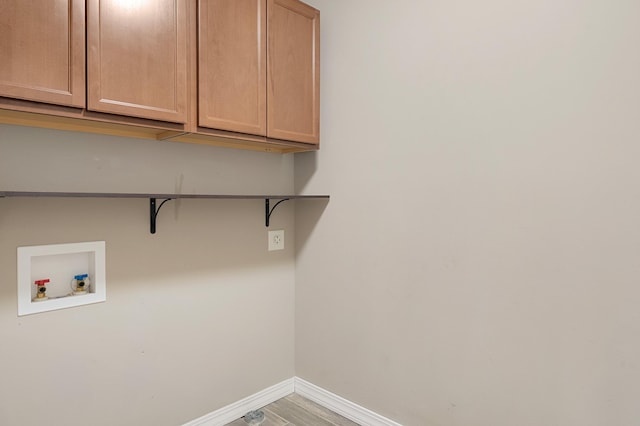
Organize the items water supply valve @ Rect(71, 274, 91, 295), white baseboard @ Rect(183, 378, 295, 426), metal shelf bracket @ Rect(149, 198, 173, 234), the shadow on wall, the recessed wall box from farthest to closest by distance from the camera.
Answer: the shadow on wall, white baseboard @ Rect(183, 378, 295, 426), metal shelf bracket @ Rect(149, 198, 173, 234), water supply valve @ Rect(71, 274, 91, 295), the recessed wall box

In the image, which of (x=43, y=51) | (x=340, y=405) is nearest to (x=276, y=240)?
(x=340, y=405)

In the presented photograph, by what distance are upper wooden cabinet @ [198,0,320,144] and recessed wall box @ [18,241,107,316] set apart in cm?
73

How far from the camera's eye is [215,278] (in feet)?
6.64

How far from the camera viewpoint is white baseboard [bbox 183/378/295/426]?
6.54ft

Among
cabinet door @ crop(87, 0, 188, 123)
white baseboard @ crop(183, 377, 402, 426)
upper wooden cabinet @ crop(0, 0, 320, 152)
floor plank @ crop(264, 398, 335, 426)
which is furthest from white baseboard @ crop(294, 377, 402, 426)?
cabinet door @ crop(87, 0, 188, 123)

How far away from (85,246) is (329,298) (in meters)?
1.26

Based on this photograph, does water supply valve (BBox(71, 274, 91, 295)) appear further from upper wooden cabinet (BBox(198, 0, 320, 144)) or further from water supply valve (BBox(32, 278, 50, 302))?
upper wooden cabinet (BBox(198, 0, 320, 144))

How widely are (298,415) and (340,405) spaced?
0.79 feet

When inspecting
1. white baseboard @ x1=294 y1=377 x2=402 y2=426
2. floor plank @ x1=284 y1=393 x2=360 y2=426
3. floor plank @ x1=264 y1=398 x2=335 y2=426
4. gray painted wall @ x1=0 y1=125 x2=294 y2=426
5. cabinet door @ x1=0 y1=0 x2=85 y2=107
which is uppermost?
cabinet door @ x1=0 y1=0 x2=85 y2=107

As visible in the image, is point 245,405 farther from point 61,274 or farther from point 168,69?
point 168,69

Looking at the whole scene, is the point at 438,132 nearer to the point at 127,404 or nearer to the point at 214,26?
the point at 214,26

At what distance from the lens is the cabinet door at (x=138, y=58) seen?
133 cm

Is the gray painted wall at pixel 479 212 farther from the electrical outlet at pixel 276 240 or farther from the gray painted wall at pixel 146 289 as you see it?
the gray painted wall at pixel 146 289

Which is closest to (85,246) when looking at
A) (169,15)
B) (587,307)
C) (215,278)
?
(215,278)
